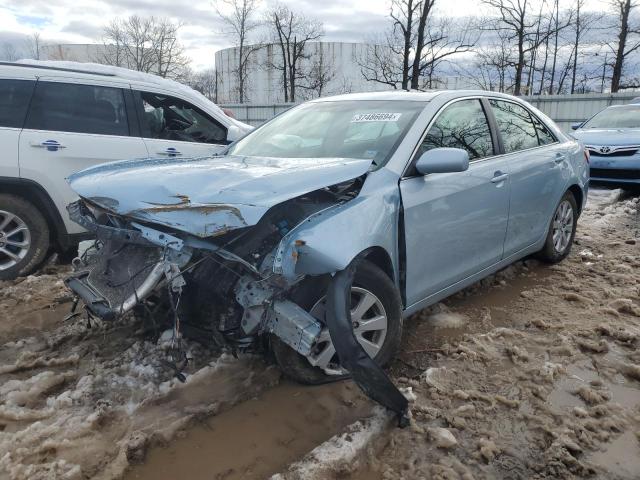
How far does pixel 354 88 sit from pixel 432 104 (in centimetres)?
3847

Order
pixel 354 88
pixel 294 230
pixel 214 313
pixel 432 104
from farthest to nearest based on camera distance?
1. pixel 354 88
2. pixel 432 104
3. pixel 214 313
4. pixel 294 230

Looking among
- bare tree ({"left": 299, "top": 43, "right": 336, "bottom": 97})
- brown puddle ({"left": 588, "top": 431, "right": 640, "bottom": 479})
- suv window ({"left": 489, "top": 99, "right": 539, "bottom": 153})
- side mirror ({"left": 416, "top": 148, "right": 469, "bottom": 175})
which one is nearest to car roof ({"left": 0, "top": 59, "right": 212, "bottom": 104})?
suv window ({"left": 489, "top": 99, "right": 539, "bottom": 153})

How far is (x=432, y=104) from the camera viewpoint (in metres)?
3.60

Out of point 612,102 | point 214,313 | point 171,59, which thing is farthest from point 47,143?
point 171,59

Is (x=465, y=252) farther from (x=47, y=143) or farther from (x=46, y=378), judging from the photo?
(x=47, y=143)

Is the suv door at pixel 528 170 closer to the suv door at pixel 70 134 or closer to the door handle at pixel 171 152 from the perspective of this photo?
the door handle at pixel 171 152

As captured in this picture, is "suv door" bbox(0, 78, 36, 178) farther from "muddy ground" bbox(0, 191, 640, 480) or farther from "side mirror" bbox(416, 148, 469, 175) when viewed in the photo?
"side mirror" bbox(416, 148, 469, 175)

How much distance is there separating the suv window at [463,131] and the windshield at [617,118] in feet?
24.3

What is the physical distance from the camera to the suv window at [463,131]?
11.6 ft

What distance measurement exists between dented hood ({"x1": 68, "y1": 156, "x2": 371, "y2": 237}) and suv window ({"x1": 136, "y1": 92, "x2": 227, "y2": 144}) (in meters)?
2.37

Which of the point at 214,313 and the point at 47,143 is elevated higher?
the point at 47,143

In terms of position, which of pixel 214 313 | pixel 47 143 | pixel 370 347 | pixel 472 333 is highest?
pixel 47 143

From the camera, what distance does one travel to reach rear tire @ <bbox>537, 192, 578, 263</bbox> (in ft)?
16.4

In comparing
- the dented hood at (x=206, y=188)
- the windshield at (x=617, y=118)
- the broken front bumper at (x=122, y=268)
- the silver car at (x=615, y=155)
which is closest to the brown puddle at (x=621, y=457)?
the dented hood at (x=206, y=188)
